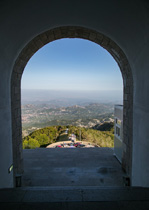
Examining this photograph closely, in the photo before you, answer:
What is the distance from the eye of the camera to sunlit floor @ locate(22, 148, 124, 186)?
5.12 meters

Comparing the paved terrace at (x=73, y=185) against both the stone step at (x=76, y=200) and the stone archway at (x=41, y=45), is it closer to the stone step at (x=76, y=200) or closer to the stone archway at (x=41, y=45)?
the stone step at (x=76, y=200)

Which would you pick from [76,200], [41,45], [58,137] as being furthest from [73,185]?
[58,137]

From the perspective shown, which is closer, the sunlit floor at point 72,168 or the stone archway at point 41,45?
the stone archway at point 41,45

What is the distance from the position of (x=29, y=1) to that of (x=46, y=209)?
3.47 metres

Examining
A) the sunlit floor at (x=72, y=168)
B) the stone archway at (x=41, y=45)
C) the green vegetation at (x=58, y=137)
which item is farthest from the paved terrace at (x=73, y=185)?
the green vegetation at (x=58, y=137)

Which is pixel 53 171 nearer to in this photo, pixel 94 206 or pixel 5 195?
pixel 5 195

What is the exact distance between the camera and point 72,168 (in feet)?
19.9

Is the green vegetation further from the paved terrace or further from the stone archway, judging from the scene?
the stone archway

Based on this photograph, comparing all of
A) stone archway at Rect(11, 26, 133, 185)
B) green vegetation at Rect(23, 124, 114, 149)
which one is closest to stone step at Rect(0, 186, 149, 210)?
stone archway at Rect(11, 26, 133, 185)

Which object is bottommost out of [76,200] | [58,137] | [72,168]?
[58,137]

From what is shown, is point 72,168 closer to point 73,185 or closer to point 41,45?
point 73,185

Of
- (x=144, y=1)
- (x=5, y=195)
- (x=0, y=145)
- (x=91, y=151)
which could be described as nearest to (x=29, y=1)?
(x=144, y=1)

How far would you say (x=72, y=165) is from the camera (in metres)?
6.37

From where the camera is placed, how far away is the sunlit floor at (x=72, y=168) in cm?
512
